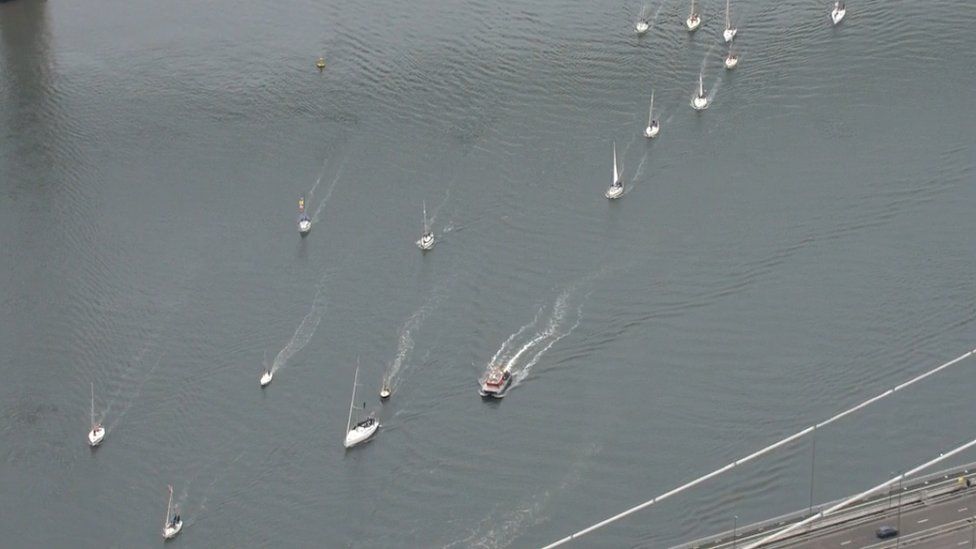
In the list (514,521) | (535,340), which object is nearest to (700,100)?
(535,340)

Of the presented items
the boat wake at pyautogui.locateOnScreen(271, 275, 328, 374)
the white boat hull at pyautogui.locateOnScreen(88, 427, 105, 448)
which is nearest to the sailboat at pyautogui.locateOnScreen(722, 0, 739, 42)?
the boat wake at pyautogui.locateOnScreen(271, 275, 328, 374)

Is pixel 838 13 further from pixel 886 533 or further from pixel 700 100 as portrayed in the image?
pixel 886 533

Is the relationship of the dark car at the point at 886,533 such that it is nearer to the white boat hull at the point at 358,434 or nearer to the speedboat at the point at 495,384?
the speedboat at the point at 495,384

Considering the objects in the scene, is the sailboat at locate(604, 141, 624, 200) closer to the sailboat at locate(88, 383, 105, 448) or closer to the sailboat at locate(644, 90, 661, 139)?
the sailboat at locate(644, 90, 661, 139)

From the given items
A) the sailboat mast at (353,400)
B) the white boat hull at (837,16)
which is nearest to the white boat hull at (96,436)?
the sailboat mast at (353,400)

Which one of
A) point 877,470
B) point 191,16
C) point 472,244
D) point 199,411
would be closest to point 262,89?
point 191,16
